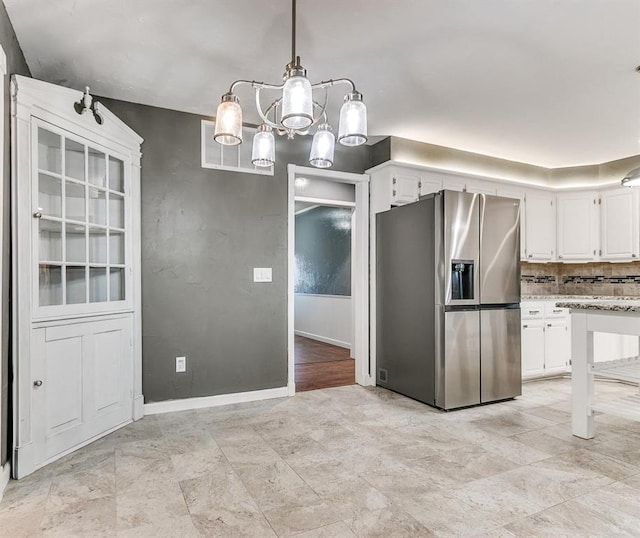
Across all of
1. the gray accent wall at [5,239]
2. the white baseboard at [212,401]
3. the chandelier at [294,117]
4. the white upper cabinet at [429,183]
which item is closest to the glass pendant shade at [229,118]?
the chandelier at [294,117]

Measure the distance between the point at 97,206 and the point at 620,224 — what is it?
528 cm

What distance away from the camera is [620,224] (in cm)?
468

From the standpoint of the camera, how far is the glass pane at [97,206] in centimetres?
280

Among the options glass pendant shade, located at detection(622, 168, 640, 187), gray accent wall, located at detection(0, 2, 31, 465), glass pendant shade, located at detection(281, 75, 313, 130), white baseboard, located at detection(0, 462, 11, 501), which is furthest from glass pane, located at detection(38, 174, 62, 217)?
glass pendant shade, located at detection(622, 168, 640, 187)

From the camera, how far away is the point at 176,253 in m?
3.39

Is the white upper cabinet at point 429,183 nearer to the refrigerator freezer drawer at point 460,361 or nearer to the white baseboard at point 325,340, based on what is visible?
the refrigerator freezer drawer at point 460,361

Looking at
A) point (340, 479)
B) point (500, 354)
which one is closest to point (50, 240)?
point (340, 479)

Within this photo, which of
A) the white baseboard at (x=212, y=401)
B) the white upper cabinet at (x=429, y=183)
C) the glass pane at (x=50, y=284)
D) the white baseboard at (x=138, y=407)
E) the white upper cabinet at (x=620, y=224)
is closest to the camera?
the glass pane at (x=50, y=284)

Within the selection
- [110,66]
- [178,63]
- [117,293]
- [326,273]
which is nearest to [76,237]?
[117,293]

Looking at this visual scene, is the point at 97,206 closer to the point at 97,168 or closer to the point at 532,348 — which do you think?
the point at 97,168

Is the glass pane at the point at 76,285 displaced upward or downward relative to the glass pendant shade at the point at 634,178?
downward

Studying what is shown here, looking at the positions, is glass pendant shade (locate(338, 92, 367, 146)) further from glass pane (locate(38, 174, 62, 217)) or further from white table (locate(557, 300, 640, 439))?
white table (locate(557, 300, 640, 439))

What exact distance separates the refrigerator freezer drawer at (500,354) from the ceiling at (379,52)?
68.7 inches

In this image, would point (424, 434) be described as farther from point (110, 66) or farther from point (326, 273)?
point (326, 273)
